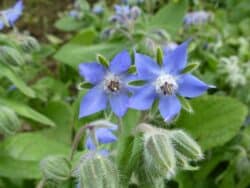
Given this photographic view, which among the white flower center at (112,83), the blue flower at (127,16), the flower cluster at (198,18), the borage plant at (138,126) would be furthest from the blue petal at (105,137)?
the flower cluster at (198,18)

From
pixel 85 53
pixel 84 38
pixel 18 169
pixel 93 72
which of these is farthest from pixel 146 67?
pixel 84 38

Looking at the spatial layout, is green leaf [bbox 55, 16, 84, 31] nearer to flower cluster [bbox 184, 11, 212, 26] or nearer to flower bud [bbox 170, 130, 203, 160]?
flower cluster [bbox 184, 11, 212, 26]

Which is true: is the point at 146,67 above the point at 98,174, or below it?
above

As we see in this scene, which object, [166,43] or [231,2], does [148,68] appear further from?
[231,2]

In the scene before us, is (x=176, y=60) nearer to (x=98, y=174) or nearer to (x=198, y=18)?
(x=98, y=174)

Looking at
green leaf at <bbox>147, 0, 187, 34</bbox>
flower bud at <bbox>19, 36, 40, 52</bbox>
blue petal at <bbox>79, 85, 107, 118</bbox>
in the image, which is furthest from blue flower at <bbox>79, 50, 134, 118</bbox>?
green leaf at <bbox>147, 0, 187, 34</bbox>

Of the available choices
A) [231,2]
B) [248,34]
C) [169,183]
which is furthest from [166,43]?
[231,2]
